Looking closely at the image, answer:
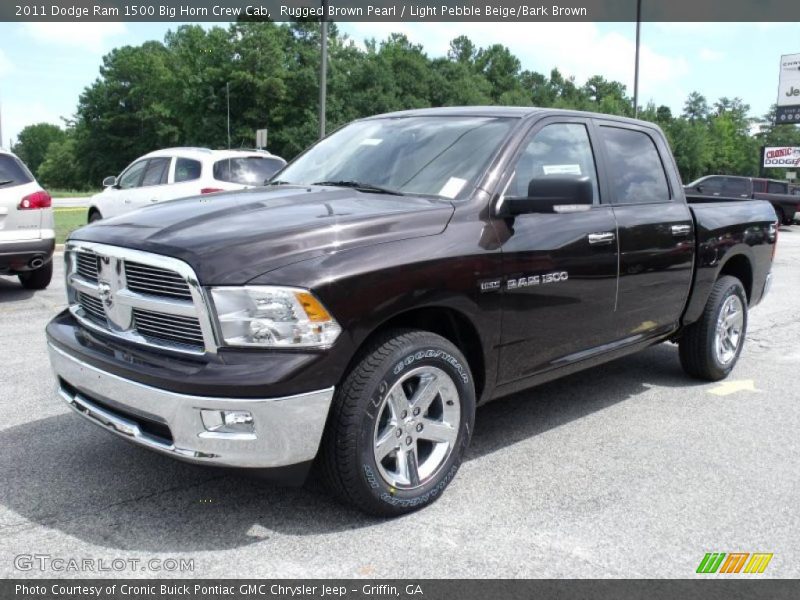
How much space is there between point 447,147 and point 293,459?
6.39ft

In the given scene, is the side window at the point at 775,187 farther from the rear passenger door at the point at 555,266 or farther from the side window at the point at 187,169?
the rear passenger door at the point at 555,266

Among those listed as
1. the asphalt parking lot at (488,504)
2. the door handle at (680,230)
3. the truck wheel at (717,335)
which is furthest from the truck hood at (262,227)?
the truck wheel at (717,335)

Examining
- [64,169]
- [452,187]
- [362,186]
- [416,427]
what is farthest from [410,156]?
[64,169]

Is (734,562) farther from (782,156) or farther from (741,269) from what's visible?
(782,156)

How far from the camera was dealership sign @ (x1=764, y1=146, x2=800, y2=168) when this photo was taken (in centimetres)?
4726

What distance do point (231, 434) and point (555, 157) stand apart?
240cm

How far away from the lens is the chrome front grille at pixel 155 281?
292 cm

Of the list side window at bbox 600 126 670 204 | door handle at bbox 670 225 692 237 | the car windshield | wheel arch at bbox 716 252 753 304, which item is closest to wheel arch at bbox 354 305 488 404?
the car windshield

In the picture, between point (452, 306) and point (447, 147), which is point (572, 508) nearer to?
point (452, 306)

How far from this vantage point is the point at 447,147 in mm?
4039

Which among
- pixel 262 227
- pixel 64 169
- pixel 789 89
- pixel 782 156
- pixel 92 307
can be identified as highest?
pixel 789 89

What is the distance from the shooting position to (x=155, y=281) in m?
3.02

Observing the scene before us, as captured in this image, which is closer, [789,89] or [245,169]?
[245,169]
